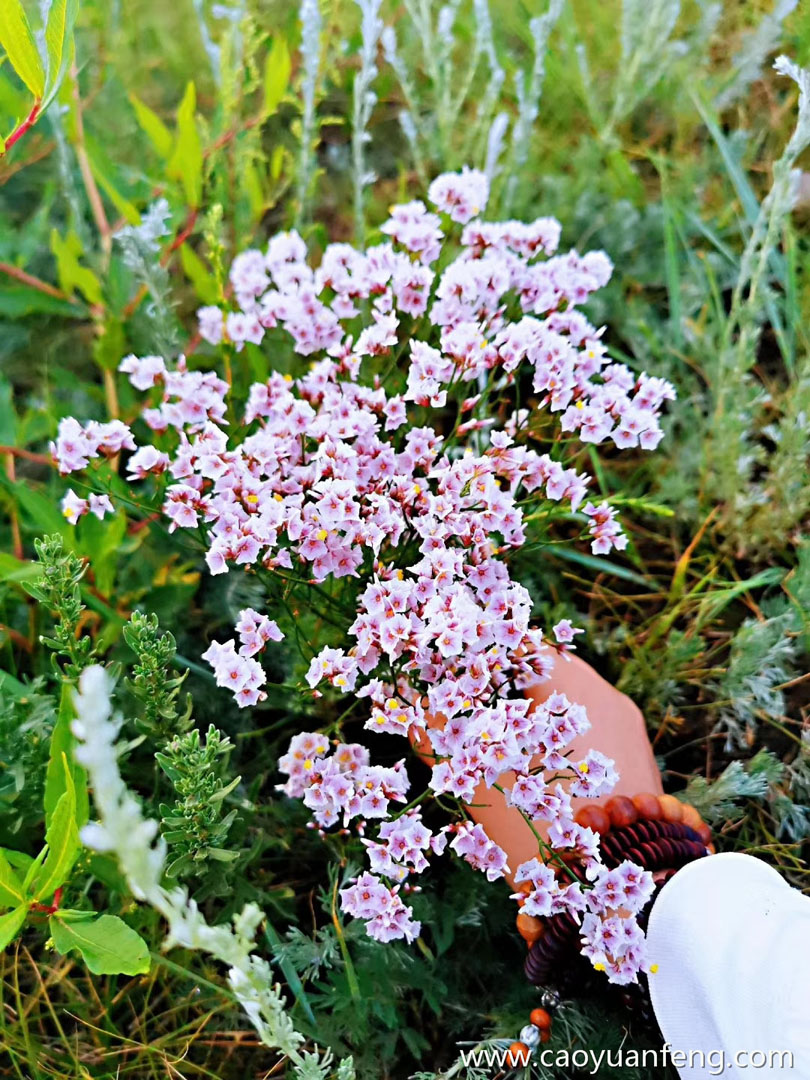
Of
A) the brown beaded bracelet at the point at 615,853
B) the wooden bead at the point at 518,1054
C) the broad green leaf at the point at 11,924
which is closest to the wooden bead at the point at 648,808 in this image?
the brown beaded bracelet at the point at 615,853

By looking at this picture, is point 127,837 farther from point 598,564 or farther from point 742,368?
point 742,368

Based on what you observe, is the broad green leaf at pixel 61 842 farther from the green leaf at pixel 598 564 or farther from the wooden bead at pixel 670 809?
the green leaf at pixel 598 564

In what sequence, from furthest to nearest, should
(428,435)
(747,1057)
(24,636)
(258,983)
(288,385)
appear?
1. (24,636)
2. (288,385)
3. (428,435)
4. (747,1057)
5. (258,983)

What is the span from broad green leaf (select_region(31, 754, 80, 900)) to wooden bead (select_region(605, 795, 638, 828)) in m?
0.60

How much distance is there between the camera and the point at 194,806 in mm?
993

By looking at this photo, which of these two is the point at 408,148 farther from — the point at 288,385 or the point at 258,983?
the point at 258,983

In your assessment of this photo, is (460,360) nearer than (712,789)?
Yes

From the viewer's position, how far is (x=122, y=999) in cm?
131

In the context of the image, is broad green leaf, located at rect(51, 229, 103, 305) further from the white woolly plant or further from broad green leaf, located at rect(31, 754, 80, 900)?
the white woolly plant

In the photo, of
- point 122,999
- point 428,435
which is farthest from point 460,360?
point 122,999

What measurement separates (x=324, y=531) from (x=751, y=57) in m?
1.47

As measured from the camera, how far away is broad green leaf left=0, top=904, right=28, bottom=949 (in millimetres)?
921

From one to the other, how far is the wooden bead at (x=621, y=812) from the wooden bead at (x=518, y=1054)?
28 cm

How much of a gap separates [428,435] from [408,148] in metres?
1.41
